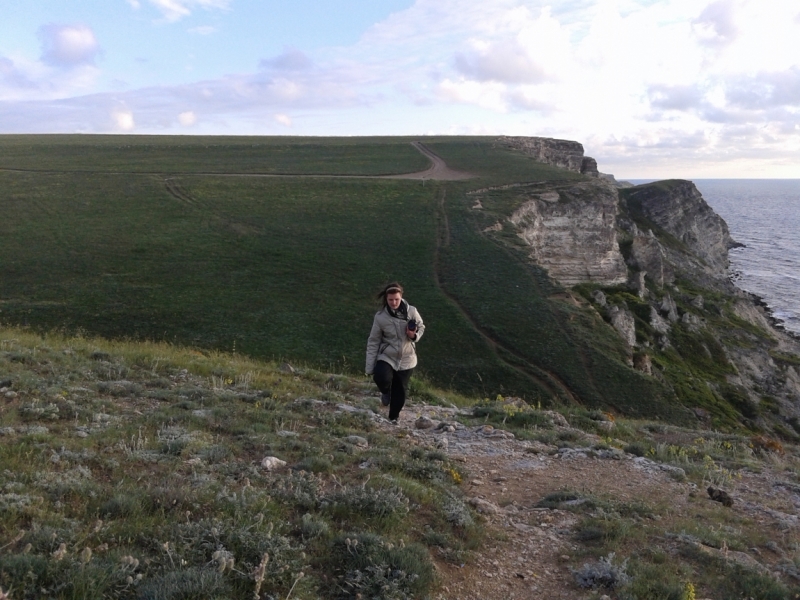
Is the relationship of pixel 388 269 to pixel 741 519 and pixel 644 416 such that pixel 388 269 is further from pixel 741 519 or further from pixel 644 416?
pixel 741 519

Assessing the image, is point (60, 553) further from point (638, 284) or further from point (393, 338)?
point (638, 284)

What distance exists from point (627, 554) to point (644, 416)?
23312mm

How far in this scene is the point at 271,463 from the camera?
25.6ft

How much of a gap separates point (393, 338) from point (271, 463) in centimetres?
351

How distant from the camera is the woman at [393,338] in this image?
10.3 metres

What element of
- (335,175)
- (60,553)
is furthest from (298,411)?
(335,175)

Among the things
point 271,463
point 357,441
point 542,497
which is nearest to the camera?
point 271,463

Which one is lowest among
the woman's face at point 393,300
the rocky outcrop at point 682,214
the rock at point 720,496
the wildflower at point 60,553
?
the rock at point 720,496

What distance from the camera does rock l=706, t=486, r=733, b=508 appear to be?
9045mm

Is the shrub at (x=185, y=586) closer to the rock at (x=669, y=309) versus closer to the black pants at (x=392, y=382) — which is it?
the black pants at (x=392, y=382)

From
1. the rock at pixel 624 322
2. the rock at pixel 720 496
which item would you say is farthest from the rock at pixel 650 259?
the rock at pixel 720 496

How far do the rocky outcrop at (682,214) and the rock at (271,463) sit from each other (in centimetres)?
9587

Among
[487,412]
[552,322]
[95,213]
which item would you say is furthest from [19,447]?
[95,213]

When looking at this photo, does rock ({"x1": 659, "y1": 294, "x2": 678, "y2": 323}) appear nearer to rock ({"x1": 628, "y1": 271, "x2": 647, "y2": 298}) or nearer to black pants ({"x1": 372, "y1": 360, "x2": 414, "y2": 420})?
rock ({"x1": 628, "y1": 271, "x2": 647, "y2": 298})
